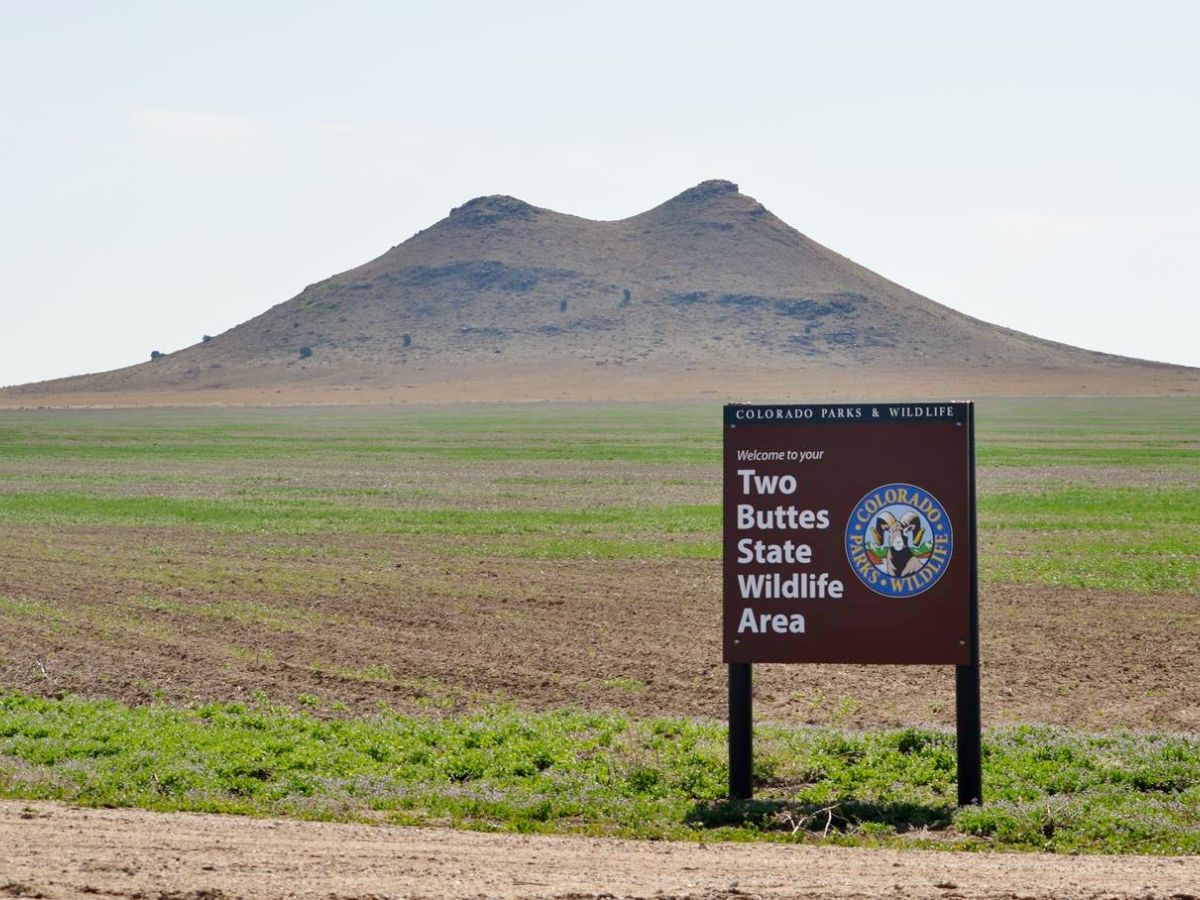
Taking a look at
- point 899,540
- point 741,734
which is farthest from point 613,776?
point 899,540

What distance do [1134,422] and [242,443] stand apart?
48.3 m

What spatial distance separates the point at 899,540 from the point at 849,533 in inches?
12.2

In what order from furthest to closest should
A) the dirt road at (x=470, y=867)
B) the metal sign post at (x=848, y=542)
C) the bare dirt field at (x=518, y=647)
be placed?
the bare dirt field at (x=518, y=647), the metal sign post at (x=848, y=542), the dirt road at (x=470, y=867)

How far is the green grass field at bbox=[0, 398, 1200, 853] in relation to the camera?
30.3ft

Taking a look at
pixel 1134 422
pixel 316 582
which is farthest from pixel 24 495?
pixel 1134 422

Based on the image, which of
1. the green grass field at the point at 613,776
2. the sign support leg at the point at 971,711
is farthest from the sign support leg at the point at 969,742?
the green grass field at the point at 613,776

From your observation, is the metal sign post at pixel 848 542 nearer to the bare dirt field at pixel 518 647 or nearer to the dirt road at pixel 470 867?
the dirt road at pixel 470 867

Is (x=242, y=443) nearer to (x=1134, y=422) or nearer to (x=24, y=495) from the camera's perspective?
(x=24, y=495)

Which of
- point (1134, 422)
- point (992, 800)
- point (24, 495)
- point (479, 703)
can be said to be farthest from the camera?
point (1134, 422)

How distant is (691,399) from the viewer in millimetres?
145625

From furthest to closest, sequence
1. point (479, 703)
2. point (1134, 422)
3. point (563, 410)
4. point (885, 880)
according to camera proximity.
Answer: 1. point (563, 410)
2. point (1134, 422)
3. point (479, 703)
4. point (885, 880)

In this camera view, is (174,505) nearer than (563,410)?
Yes

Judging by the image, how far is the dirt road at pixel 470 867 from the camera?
708 centimetres

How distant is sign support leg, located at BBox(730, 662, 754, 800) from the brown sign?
13 cm
